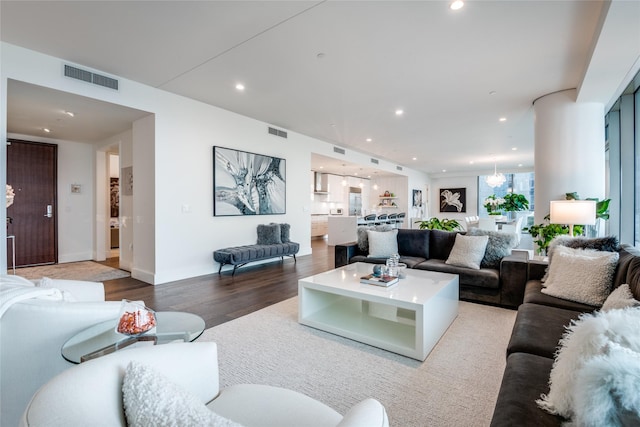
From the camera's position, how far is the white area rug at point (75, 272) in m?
4.91

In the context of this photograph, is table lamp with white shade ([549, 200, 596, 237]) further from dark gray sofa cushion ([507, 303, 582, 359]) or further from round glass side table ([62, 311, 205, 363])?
round glass side table ([62, 311, 205, 363])

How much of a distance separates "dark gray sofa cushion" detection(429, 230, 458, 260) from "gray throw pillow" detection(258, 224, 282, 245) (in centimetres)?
299

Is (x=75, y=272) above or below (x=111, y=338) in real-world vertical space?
below

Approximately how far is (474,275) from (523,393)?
2542mm

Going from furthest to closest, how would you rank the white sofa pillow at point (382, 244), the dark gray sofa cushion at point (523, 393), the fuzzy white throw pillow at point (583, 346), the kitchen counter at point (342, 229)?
the kitchen counter at point (342, 229), the white sofa pillow at point (382, 244), the dark gray sofa cushion at point (523, 393), the fuzzy white throw pillow at point (583, 346)

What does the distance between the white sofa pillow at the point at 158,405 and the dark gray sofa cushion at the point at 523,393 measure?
3.43 ft

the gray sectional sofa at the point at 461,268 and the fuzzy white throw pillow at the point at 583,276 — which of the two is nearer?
the fuzzy white throw pillow at the point at 583,276

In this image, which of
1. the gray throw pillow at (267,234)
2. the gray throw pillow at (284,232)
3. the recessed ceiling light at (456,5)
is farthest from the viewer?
the gray throw pillow at (284,232)

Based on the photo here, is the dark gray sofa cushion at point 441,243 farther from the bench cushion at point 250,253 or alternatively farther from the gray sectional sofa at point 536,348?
the bench cushion at point 250,253

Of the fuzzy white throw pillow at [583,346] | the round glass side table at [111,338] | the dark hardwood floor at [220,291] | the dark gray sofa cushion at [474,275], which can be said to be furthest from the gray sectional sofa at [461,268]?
the round glass side table at [111,338]

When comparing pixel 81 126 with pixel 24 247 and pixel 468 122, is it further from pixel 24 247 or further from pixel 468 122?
pixel 468 122

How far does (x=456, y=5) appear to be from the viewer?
Answer: 2559 millimetres

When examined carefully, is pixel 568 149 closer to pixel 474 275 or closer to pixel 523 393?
pixel 474 275

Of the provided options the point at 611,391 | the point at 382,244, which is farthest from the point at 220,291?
the point at 611,391
